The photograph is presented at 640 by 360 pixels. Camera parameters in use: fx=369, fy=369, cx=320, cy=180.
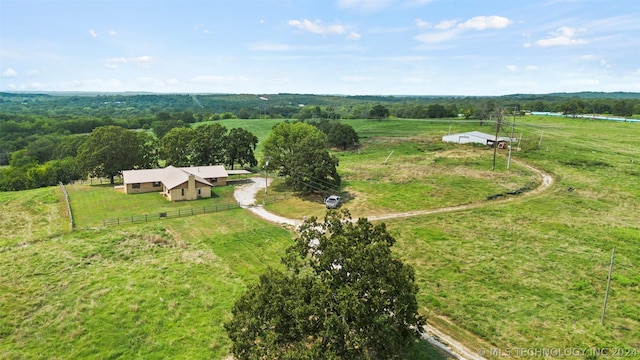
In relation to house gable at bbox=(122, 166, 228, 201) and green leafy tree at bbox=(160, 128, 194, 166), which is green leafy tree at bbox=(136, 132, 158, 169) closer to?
green leafy tree at bbox=(160, 128, 194, 166)

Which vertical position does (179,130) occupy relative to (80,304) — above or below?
above

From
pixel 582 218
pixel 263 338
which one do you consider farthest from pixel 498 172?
pixel 263 338

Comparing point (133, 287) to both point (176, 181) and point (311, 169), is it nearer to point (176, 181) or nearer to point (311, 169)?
point (176, 181)

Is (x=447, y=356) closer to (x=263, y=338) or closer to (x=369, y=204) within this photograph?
(x=263, y=338)

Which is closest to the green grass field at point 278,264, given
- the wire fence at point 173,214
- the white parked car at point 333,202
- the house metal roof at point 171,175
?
the wire fence at point 173,214

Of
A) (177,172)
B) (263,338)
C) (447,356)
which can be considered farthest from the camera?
(177,172)

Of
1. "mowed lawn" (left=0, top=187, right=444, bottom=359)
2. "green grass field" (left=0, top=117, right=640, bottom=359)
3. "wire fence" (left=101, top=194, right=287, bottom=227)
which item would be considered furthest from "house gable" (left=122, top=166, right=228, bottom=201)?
"mowed lawn" (left=0, top=187, right=444, bottom=359)

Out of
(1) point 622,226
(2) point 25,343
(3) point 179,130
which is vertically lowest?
(2) point 25,343
